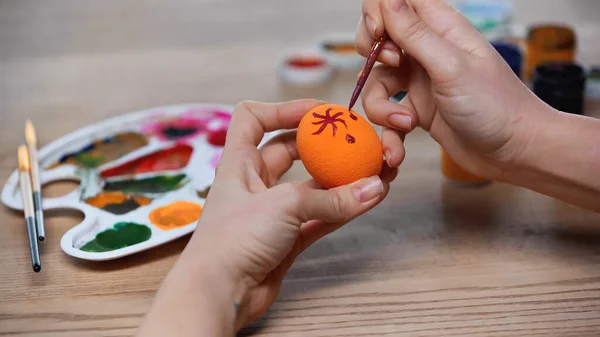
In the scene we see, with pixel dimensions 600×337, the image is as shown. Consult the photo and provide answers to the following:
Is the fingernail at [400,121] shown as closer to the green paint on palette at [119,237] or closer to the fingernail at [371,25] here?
the fingernail at [371,25]

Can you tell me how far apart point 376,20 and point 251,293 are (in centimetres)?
39

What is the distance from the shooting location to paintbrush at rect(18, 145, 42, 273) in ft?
3.18

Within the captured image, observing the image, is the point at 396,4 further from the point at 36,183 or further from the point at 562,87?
the point at 36,183

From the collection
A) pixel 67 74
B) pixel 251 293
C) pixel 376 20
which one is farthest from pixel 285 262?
pixel 67 74

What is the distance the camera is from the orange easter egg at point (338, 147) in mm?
872

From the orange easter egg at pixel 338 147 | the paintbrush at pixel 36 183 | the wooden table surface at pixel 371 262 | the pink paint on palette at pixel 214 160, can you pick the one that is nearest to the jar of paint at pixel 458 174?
the wooden table surface at pixel 371 262

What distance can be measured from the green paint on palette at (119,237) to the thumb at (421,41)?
0.44m

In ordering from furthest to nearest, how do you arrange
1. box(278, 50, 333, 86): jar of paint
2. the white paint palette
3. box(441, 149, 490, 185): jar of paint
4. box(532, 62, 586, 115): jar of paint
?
1. box(278, 50, 333, 86): jar of paint
2. box(532, 62, 586, 115): jar of paint
3. box(441, 149, 490, 185): jar of paint
4. the white paint palette

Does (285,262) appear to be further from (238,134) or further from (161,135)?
(161,135)

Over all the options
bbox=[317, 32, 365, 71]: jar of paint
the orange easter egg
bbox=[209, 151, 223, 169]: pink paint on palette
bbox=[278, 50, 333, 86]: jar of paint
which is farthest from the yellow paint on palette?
bbox=[317, 32, 365, 71]: jar of paint

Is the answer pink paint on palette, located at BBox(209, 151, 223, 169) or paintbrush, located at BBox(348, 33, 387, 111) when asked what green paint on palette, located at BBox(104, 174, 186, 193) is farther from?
paintbrush, located at BBox(348, 33, 387, 111)

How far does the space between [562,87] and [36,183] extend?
0.89 meters

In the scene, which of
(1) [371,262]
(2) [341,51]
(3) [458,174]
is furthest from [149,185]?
(2) [341,51]

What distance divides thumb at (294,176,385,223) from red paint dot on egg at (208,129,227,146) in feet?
1.43
